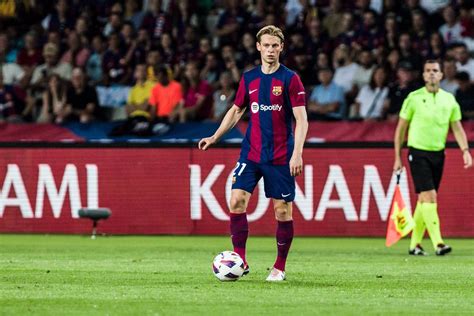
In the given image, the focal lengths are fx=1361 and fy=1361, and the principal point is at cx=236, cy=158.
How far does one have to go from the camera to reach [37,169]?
2025 centimetres

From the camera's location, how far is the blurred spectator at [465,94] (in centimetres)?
2041

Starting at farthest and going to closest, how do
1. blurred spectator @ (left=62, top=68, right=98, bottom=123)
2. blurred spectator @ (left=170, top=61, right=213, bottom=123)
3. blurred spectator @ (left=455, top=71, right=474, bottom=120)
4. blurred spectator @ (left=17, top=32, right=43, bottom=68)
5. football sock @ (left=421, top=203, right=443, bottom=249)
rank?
blurred spectator @ (left=17, top=32, right=43, bottom=68) < blurred spectator @ (left=62, top=68, right=98, bottom=123) < blurred spectator @ (left=170, top=61, right=213, bottom=123) < blurred spectator @ (left=455, top=71, right=474, bottom=120) < football sock @ (left=421, top=203, right=443, bottom=249)

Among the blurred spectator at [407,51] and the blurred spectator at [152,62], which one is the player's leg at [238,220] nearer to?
the blurred spectator at [407,51]

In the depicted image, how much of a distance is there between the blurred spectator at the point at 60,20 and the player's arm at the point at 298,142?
13826 mm

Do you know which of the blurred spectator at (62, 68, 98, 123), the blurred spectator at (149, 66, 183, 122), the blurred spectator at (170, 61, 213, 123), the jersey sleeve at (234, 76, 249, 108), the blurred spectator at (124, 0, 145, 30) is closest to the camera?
the jersey sleeve at (234, 76, 249, 108)

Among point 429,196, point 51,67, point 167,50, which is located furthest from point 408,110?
point 51,67

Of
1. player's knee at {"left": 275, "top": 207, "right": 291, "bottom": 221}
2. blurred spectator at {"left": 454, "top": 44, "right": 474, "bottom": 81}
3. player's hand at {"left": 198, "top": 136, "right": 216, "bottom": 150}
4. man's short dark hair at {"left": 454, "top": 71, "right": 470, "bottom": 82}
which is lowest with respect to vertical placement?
player's knee at {"left": 275, "top": 207, "right": 291, "bottom": 221}

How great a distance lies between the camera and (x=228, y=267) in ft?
37.4

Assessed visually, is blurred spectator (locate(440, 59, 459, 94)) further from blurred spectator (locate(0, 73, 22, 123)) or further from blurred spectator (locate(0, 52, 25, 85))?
blurred spectator (locate(0, 52, 25, 85))

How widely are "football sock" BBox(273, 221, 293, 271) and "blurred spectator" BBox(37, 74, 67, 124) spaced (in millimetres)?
10799

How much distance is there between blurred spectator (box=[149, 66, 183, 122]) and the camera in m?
21.7

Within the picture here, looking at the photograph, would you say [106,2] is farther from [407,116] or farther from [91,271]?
[91,271]

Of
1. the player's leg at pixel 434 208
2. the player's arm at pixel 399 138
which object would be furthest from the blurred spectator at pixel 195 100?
the player's leg at pixel 434 208

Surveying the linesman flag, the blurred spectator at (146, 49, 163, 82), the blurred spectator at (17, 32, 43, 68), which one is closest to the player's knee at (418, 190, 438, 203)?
the linesman flag
